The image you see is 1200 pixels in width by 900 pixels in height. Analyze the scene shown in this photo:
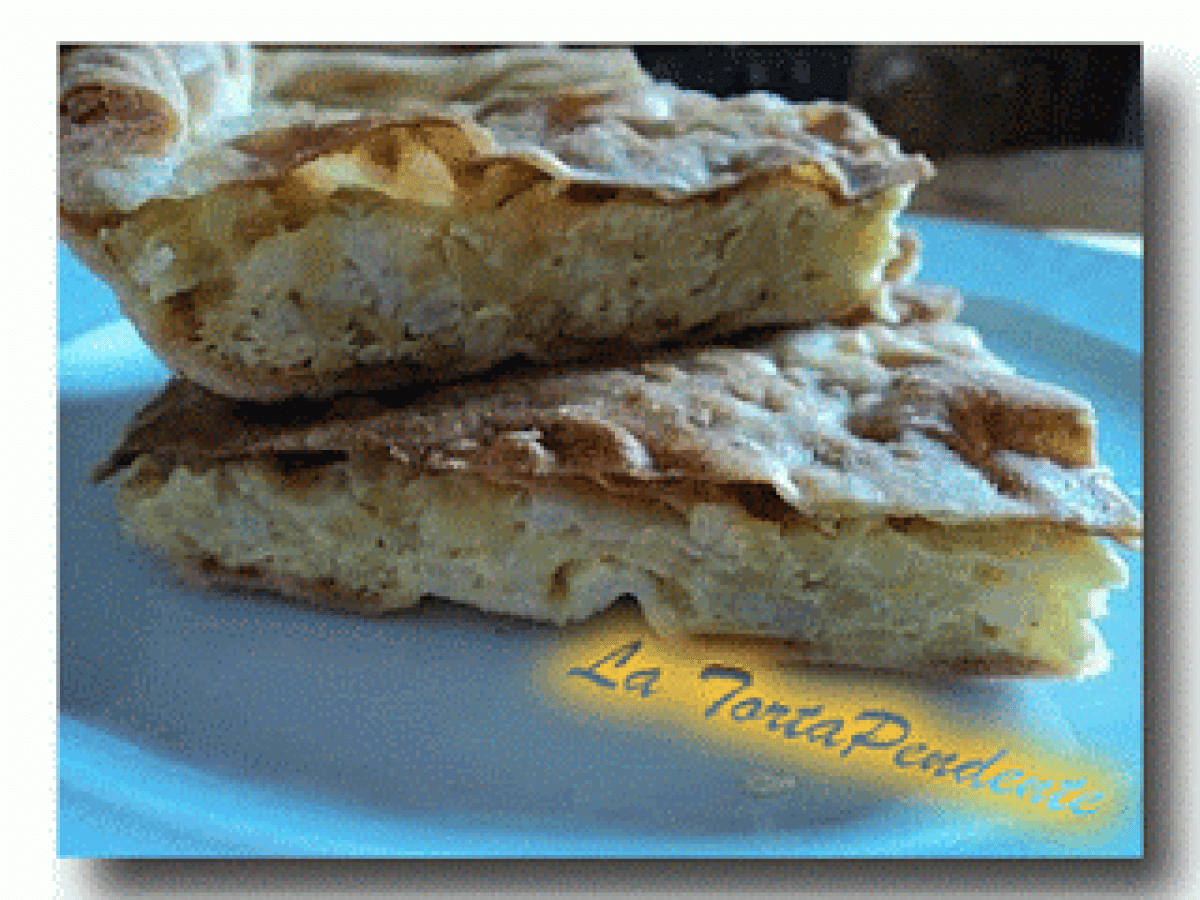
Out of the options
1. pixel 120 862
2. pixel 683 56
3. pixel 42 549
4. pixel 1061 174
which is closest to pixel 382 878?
pixel 120 862

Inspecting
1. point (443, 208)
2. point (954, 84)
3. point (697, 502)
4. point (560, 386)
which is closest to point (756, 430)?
point (697, 502)

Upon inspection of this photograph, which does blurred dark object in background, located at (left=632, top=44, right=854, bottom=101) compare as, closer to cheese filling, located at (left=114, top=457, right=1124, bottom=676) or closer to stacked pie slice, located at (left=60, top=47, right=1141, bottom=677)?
stacked pie slice, located at (left=60, top=47, right=1141, bottom=677)

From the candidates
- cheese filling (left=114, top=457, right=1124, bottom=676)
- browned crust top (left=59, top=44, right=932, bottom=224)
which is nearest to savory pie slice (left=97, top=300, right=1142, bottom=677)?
cheese filling (left=114, top=457, right=1124, bottom=676)

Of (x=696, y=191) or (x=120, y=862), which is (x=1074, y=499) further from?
(x=120, y=862)

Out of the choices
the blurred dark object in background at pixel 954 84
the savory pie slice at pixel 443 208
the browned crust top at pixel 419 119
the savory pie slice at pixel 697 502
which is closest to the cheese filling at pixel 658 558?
the savory pie slice at pixel 697 502

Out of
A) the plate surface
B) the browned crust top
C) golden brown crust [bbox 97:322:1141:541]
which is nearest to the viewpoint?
the plate surface

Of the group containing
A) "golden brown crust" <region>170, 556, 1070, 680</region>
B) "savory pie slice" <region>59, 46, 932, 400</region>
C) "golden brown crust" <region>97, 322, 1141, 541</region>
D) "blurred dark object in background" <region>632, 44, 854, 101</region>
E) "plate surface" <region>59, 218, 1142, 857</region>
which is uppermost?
"blurred dark object in background" <region>632, 44, 854, 101</region>

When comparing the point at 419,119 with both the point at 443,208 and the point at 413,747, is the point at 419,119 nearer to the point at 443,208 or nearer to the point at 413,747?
the point at 443,208
